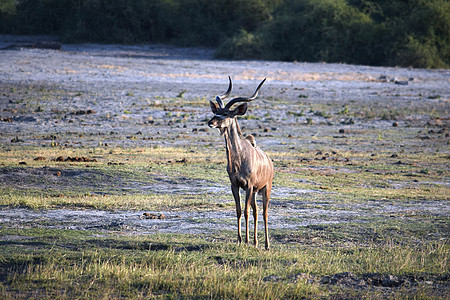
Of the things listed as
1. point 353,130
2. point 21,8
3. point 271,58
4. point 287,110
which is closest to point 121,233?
point 353,130

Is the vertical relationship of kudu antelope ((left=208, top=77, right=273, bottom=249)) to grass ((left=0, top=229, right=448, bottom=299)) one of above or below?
above

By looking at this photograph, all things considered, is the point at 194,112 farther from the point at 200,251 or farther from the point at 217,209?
the point at 200,251

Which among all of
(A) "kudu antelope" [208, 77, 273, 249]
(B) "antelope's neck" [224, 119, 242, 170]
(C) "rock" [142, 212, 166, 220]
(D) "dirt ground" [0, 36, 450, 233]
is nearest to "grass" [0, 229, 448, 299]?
(A) "kudu antelope" [208, 77, 273, 249]

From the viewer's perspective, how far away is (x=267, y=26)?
54.4m

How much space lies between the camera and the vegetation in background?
165 ft

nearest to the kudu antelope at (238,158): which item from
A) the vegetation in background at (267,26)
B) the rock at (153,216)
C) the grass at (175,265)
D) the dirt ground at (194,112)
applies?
the grass at (175,265)

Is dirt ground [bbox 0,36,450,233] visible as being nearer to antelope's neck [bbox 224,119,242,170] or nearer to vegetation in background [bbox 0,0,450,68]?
antelope's neck [bbox 224,119,242,170]

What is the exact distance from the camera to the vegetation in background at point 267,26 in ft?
165

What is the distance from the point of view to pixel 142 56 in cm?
4678

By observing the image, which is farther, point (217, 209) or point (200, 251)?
point (217, 209)

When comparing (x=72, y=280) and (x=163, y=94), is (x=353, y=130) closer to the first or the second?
(x=163, y=94)

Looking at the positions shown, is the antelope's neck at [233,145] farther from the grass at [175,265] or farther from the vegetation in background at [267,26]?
the vegetation in background at [267,26]

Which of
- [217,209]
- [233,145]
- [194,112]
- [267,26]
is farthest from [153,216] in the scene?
[267,26]

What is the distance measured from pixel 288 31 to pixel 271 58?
4.38 meters
